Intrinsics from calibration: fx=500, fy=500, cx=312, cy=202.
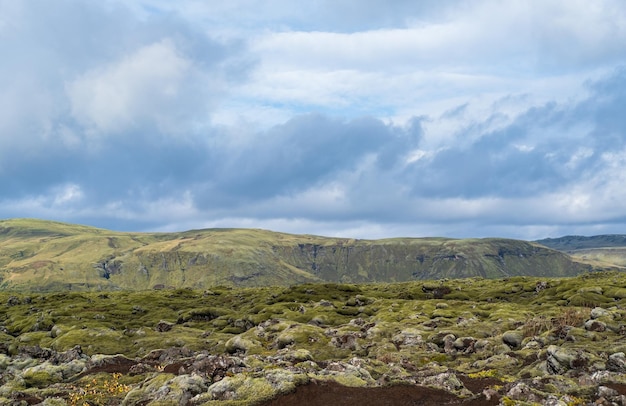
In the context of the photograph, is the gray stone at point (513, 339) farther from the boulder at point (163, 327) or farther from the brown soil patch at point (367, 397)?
the boulder at point (163, 327)

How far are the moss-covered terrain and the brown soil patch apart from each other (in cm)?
58

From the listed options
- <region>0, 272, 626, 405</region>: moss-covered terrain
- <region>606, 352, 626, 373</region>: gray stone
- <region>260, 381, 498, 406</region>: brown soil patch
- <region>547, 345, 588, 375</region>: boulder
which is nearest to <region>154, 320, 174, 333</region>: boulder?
<region>0, 272, 626, 405</region>: moss-covered terrain

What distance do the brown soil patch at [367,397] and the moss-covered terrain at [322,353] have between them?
58 cm

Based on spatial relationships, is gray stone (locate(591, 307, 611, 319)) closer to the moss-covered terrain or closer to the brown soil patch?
the moss-covered terrain

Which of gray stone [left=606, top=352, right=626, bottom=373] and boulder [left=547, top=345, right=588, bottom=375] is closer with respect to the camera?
gray stone [left=606, top=352, right=626, bottom=373]

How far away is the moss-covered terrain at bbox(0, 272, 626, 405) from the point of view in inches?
1355

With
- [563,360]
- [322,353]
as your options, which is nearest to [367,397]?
[563,360]

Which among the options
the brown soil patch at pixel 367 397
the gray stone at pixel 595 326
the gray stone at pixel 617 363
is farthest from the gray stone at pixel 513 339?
the brown soil patch at pixel 367 397

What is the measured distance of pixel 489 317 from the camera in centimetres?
9056

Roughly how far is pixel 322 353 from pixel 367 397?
3454 centimetres

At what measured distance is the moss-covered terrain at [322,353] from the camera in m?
34.4

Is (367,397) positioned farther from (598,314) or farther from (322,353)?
(598,314)

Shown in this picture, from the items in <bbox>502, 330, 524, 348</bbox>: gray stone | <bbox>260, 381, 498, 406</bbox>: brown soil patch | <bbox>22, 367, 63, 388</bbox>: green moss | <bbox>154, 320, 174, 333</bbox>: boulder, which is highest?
<bbox>260, 381, 498, 406</bbox>: brown soil patch

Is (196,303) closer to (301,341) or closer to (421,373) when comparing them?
(301,341)
